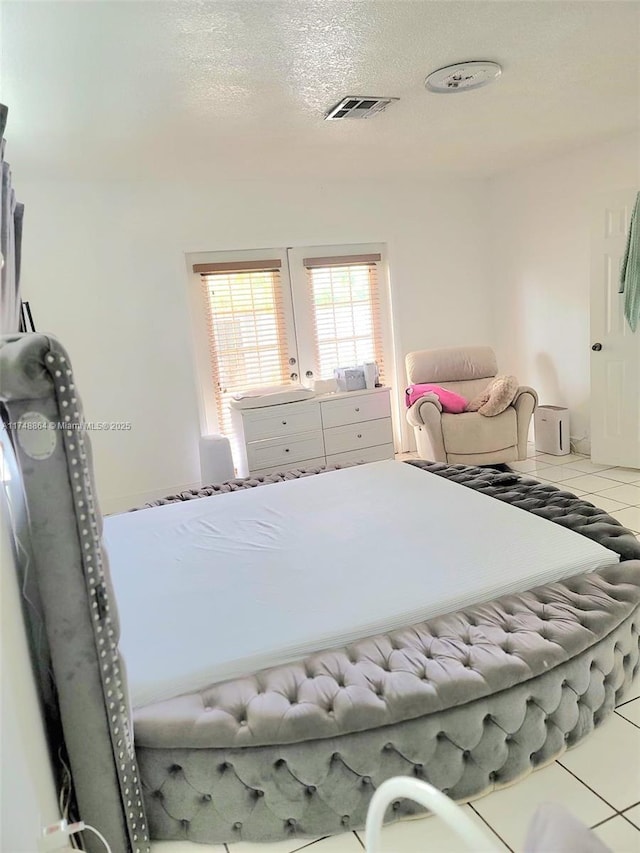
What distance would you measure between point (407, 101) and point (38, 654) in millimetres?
2965

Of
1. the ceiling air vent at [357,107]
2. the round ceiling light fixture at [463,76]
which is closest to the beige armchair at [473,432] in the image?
the ceiling air vent at [357,107]

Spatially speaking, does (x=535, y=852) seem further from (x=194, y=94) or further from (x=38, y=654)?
(x=194, y=94)

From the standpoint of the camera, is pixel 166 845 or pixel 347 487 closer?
pixel 166 845

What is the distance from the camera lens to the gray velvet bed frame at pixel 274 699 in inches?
47.4

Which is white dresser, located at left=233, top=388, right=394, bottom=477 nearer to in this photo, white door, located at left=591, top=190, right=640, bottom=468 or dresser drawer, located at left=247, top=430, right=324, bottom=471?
dresser drawer, located at left=247, top=430, right=324, bottom=471

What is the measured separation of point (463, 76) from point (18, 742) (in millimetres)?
3007

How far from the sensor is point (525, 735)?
5.14 ft

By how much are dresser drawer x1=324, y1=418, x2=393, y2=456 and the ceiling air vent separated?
226 centimetres

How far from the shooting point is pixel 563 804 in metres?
1.50

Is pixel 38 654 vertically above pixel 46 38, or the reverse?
pixel 46 38

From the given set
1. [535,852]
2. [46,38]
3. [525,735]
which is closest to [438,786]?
[525,735]

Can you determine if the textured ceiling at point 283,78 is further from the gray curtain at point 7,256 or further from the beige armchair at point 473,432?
the beige armchair at point 473,432

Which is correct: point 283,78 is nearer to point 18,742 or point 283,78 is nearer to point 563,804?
point 18,742

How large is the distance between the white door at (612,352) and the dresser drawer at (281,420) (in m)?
2.15
